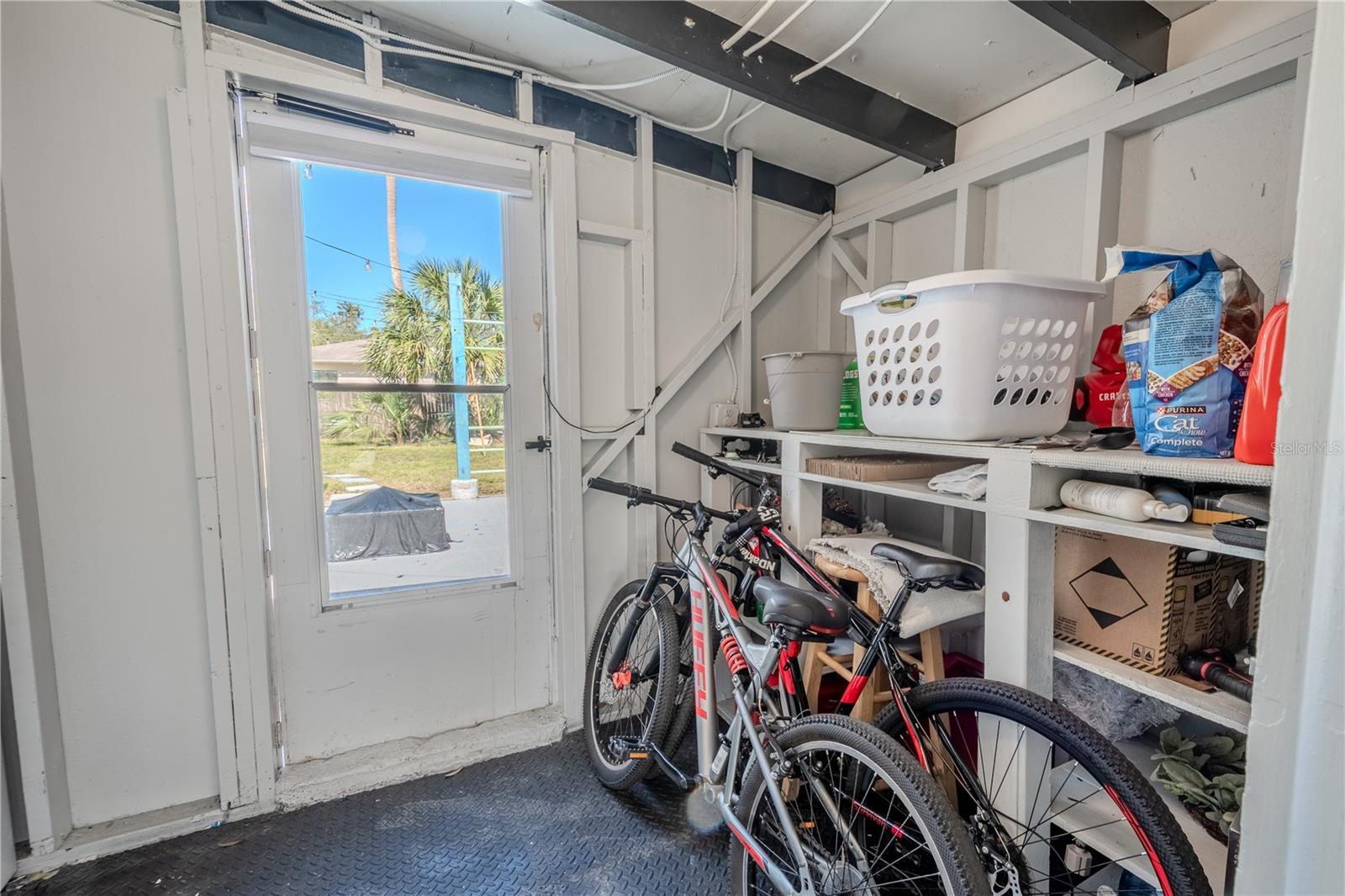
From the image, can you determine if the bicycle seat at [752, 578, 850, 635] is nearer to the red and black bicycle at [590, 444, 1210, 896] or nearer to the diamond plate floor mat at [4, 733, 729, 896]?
the red and black bicycle at [590, 444, 1210, 896]

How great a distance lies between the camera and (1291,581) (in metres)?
0.51

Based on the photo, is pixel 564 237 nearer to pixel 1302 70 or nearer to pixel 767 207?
pixel 767 207

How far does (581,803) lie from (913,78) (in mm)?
2482

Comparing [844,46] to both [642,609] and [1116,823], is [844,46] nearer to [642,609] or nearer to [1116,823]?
[642,609]

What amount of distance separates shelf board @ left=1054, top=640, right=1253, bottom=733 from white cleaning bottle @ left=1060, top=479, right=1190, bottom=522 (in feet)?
0.98

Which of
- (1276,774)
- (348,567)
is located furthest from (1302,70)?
(348,567)

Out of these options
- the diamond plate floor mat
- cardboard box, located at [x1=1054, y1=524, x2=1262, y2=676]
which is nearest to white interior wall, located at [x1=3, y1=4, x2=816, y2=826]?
the diamond plate floor mat

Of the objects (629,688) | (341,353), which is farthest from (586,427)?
(629,688)

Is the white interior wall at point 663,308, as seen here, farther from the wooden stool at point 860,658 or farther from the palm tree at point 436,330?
the wooden stool at point 860,658

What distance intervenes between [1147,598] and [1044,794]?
467 mm

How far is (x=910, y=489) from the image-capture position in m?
1.28

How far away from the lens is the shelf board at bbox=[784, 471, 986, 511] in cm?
116

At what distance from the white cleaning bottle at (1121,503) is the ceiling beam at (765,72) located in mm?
1288

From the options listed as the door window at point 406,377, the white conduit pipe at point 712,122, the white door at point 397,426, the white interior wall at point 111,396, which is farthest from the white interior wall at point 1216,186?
the white interior wall at point 111,396
